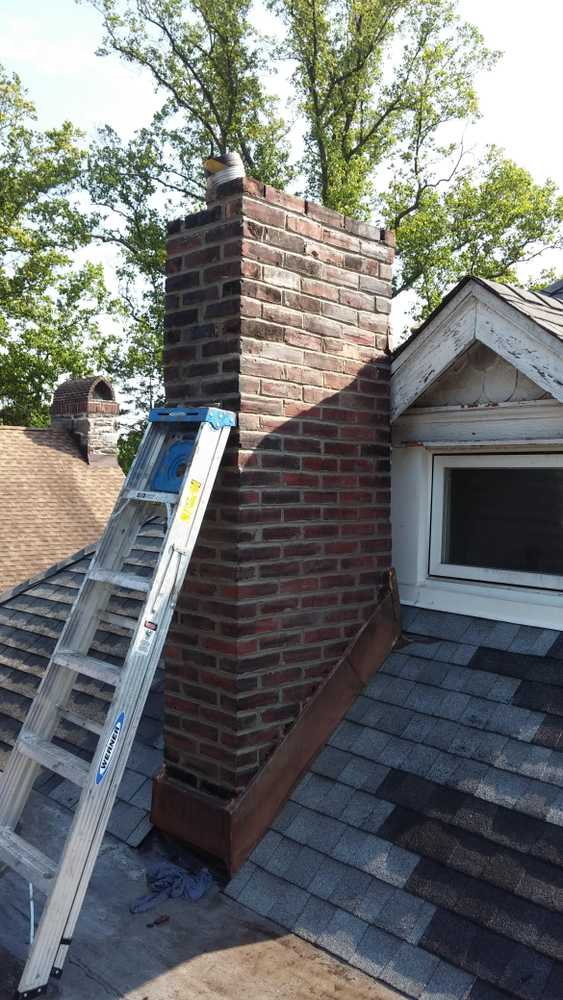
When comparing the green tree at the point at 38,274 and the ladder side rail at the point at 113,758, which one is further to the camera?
the green tree at the point at 38,274

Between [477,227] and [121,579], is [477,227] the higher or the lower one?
the higher one

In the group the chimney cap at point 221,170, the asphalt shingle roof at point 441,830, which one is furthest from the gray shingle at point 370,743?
the chimney cap at point 221,170

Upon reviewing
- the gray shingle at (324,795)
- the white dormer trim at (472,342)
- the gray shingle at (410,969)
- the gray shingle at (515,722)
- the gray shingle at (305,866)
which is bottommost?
the gray shingle at (410,969)

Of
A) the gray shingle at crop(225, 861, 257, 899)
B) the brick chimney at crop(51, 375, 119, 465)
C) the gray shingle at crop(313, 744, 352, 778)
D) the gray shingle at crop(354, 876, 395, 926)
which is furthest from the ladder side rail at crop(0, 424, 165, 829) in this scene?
the brick chimney at crop(51, 375, 119, 465)

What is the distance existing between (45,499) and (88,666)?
43.3 feet

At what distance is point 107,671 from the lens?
282cm

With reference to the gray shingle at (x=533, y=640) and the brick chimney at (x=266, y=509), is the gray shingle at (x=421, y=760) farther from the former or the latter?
the gray shingle at (x=533, y=640)

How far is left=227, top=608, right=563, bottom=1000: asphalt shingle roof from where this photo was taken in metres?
2.39

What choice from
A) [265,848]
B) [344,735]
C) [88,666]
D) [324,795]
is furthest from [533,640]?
[88,666]

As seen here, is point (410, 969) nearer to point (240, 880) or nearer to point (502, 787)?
point (502, 787)

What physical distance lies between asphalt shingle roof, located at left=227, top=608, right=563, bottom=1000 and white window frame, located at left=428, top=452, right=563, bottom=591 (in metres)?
0.22

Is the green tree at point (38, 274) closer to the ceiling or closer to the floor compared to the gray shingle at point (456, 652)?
closer to the ceiling

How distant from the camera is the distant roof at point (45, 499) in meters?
13.6

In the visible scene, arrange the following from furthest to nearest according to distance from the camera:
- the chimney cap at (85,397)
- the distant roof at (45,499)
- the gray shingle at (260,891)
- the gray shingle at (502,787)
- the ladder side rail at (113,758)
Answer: the chimney cap at (85,397), the distant roof at (45,499), the gray shingle at (260,891), the gray shingle at (502,787), the ladder side rail at (113,758)
